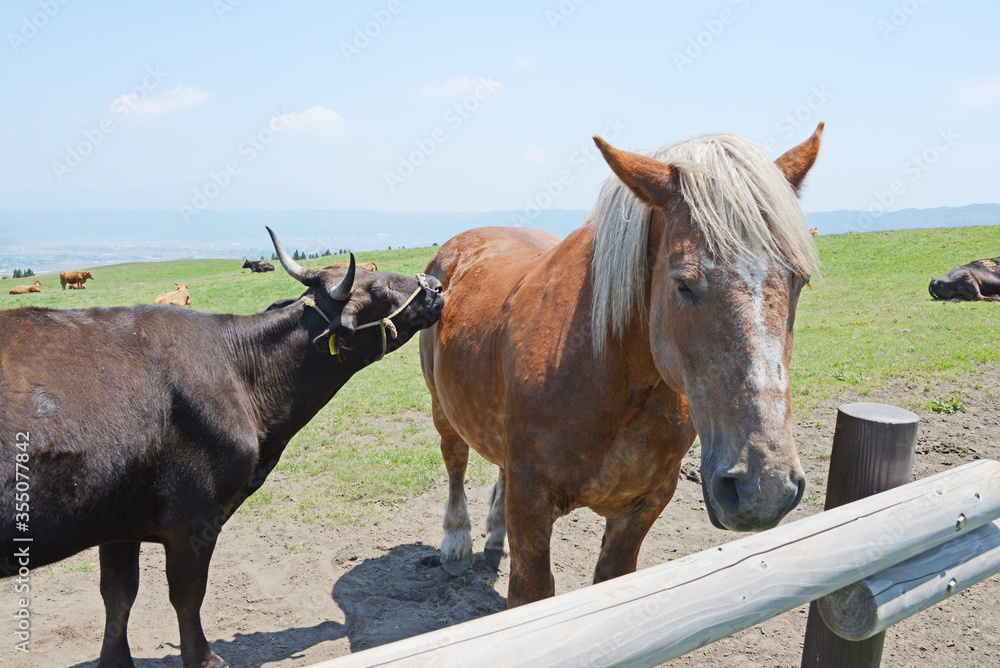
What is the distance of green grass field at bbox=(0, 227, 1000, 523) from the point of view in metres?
6.37

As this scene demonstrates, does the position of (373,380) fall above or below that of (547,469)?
below

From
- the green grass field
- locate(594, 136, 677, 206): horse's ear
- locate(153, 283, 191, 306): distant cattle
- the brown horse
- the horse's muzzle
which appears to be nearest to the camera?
the horse's muzzle

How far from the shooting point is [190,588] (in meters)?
3.42

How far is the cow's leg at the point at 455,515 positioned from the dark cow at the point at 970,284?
14150 mm

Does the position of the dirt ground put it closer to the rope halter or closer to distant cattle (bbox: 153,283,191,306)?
the rope halter

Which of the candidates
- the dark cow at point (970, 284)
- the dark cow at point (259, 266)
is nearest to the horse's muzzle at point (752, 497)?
the dark cow at point (970, 284)

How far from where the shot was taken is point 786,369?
2125 mm

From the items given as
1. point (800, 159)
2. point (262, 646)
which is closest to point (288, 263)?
point (262, 646)

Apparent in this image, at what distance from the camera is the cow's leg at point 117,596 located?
359cm

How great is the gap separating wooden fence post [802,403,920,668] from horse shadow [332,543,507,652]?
95.5 inches

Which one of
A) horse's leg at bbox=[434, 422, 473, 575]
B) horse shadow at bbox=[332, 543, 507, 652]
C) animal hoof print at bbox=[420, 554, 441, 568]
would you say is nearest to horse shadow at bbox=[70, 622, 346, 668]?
horse shadow at bbox=[332, 543, 507, 652]

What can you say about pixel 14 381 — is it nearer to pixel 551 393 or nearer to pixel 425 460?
pixel 551 393

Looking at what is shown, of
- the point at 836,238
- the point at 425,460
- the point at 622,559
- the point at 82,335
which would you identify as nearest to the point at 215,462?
the point at 82,335

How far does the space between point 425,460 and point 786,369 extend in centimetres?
540
